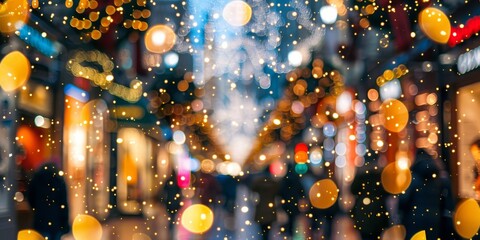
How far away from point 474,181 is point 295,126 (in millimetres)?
14754

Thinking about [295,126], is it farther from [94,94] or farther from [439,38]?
[439,38]

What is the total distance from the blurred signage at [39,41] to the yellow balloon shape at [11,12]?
2769 mm

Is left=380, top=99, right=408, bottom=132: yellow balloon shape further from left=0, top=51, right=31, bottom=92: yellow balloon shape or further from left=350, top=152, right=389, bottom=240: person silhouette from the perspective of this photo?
left=0, top=51, right=31, bottom=92: yellow balloon shape

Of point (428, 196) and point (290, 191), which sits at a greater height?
point (290, 191)

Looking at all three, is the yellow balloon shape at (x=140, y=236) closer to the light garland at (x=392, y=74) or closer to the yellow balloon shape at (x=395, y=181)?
the yellow balloon shape at (x=395, y=181)

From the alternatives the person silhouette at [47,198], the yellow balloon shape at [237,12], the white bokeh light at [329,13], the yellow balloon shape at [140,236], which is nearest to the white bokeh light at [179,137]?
the yellow balloon shape at [237,12]

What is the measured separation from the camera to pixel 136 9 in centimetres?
1012

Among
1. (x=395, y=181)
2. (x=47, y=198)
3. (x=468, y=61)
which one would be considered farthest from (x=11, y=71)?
(x=468, y=61)

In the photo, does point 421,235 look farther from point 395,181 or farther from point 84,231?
point 84,231

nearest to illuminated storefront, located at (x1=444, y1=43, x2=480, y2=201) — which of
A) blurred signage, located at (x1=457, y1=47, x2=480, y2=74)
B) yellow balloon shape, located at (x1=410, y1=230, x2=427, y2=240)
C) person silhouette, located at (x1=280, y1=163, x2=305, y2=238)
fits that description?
blurred signage, located at (x1=457, y1=47, x2=480, y2=74)

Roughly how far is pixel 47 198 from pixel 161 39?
828 centimetres

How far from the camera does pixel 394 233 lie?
327 inches

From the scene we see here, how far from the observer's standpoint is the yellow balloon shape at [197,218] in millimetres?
10751

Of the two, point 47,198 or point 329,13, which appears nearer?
point 47,198
